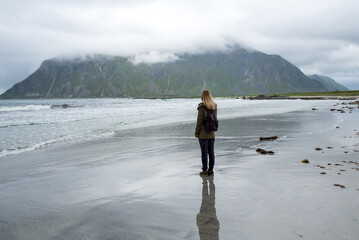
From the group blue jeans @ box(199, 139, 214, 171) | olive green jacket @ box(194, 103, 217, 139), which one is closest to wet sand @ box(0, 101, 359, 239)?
blue jeans @ box(199, 139, 214, 171)

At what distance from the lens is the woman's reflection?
16.1 ft

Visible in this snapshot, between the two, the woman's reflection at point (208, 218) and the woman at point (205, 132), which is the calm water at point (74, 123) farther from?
the woman's reflection at point (208, 218)

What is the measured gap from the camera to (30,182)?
8438 millimetres

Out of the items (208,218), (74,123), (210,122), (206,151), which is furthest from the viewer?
(74,123)

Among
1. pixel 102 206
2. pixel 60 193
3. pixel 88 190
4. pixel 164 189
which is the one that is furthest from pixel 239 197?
pixel 60 193

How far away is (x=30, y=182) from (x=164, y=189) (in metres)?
4.38

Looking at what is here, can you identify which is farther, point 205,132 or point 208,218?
point 205,132

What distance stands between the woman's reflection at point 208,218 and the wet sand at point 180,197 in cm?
2

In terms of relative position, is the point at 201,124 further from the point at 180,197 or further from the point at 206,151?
the point at 180,197

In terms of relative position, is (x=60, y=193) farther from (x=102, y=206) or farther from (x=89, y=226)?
(x=89, y=226)

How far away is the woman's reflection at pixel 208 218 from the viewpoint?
490cm

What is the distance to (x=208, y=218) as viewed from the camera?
5492 millimetres

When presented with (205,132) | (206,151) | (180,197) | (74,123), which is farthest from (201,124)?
(74,123)

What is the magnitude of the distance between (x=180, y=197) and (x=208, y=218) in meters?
1.38
